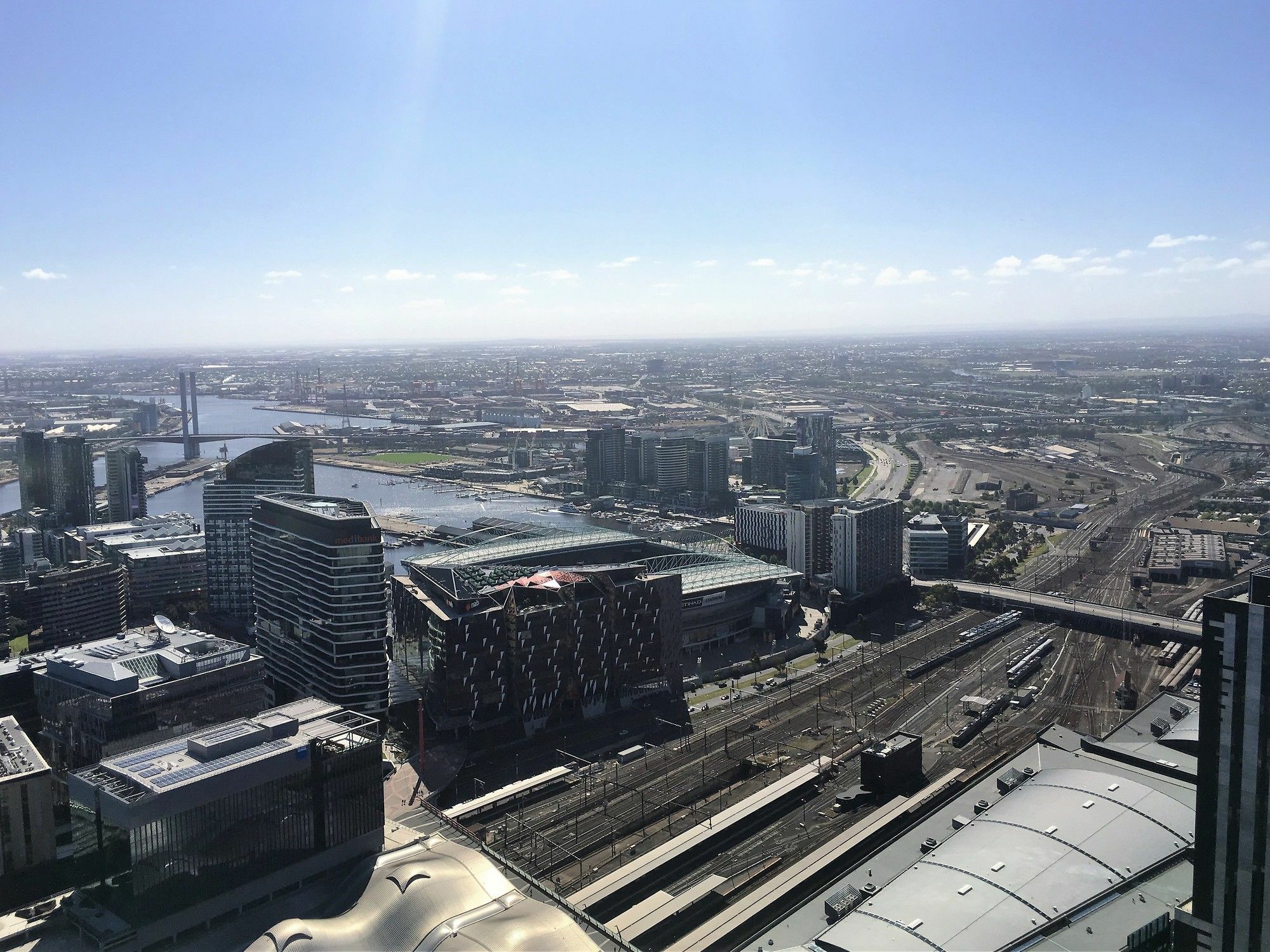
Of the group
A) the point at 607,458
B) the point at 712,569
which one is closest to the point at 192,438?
the point at 607,458

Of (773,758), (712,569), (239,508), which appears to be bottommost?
(773,758)

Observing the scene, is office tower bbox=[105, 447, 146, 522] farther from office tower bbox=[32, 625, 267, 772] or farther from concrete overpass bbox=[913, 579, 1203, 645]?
concrete overpass bbox=[913, 579, 1203, 645]

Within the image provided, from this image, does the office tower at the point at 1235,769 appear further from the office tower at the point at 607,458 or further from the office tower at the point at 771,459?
the office tower at the point at 607,458

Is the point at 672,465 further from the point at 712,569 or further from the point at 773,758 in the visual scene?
the point at 773,758

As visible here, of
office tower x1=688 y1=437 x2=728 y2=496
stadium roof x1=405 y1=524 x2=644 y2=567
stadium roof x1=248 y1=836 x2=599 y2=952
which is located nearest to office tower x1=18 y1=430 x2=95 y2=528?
stadium roof x1=405 y1=524 x2=644 y2=567

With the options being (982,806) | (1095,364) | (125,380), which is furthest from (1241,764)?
(125,380)

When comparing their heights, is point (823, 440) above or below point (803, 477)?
above
